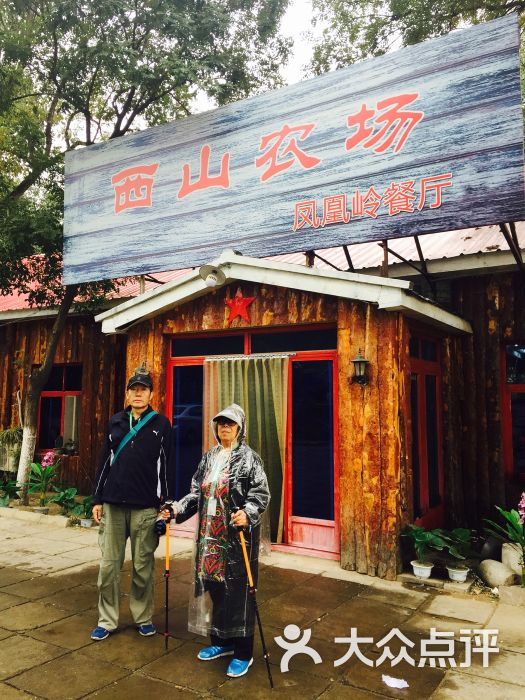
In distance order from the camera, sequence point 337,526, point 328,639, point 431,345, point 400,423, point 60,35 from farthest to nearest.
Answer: point 60,35 < point 431,345 < point 337,526 < point 400,423 < point 328,639

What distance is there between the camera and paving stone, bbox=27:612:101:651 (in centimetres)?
400

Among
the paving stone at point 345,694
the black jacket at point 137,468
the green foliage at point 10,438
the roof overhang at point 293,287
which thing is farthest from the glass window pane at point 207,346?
the green foliage at point 10,438

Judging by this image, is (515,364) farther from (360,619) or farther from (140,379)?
(140,379)

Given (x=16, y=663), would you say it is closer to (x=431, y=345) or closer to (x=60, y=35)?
(x=431, y=345)

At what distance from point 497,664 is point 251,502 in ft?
6.65

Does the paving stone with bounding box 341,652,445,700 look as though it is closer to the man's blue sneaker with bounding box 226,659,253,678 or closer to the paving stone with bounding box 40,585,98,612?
the man's blue sneaker with bounding box 226,659,253,678

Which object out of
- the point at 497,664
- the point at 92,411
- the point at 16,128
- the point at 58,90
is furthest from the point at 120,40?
the point at 497,664

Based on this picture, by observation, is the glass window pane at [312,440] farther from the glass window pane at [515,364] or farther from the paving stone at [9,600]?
the paving stone at [9,600]

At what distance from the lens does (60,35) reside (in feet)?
29.3

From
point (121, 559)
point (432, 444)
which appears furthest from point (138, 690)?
point (432, 444)

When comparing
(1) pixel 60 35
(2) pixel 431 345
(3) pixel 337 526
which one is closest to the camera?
(3) pixel 337 526

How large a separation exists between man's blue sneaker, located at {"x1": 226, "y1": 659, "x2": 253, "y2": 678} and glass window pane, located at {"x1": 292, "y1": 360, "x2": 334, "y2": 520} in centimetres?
276

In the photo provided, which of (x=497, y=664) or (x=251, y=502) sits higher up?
(x=251, y=502)

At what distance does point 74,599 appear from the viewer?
4.92m
